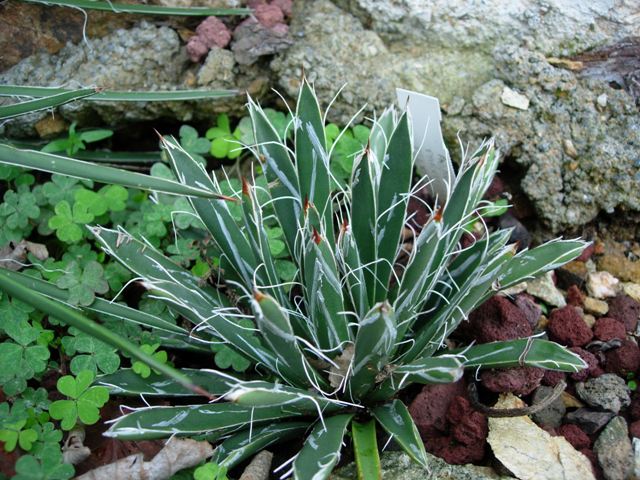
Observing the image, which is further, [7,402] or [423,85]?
[423,85]

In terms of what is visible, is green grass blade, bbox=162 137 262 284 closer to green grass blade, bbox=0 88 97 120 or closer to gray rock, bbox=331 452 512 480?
green grass blade, bbox=0 88 97 120

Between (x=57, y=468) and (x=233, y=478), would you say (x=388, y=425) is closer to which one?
(x=233, y=478)

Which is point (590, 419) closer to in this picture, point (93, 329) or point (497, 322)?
point (497, 322)

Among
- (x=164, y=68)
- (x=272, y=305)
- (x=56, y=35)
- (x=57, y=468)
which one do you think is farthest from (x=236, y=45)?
(x=57, y=468)

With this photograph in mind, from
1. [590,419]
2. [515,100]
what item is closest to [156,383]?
[590,419]

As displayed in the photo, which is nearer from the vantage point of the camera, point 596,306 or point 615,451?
point 615,451

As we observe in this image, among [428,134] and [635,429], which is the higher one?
[428,134]

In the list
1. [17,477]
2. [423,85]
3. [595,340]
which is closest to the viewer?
[17,477]
